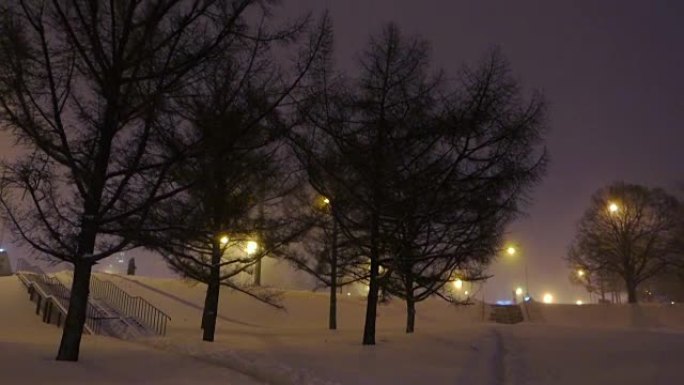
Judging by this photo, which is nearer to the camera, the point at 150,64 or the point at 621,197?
the point at 150,64

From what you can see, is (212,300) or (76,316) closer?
(76,316)

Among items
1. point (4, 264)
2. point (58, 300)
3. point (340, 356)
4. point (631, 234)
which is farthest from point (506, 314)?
point (4, 264)

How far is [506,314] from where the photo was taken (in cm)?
3425

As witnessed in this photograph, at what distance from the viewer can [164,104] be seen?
9703 millimetres

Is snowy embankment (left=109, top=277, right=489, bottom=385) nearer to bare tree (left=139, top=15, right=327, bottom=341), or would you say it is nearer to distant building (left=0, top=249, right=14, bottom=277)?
bare tree (left=139, top=15, right=327, bottom=341)

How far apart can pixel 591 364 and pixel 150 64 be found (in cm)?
1030

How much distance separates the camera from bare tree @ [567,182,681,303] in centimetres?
3738

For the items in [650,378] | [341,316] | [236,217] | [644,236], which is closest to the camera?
[650,378]

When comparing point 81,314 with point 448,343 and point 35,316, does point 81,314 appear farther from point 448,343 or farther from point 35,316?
point 35,316

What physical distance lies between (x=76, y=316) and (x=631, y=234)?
123 ft

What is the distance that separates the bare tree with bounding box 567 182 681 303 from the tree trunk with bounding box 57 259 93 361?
3632 cm

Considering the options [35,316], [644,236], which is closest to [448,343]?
[35,316]

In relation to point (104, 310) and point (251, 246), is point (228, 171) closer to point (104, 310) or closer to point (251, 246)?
point (251, 246)

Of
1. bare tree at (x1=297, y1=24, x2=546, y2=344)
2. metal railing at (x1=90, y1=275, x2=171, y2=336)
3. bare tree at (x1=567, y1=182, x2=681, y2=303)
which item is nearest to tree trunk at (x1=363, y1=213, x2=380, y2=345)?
bare tree at (x1=297, y1=24, x2=546, y2=344)
